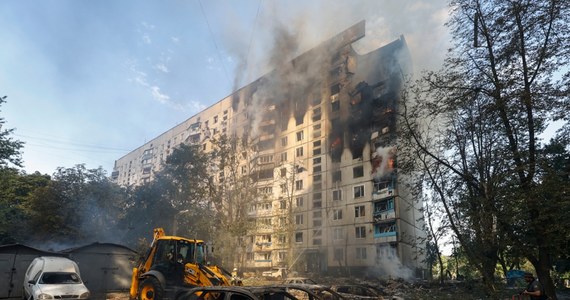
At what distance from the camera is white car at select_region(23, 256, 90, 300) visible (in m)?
12.9

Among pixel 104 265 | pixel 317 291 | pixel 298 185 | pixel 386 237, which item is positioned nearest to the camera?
pixel 317 291

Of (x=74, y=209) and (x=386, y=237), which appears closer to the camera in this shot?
(x=74, y=209)

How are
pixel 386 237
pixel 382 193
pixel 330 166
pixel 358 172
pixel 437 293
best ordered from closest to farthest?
pixel 437 293, pixel 386 237, pixel 382 193, pixel 358 172, pixel 330 166

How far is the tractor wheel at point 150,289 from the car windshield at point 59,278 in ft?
14.2

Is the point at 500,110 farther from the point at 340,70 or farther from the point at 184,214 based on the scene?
the point at 340,70

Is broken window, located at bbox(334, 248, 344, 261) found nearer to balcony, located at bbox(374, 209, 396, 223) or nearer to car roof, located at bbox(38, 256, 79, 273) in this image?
balcony, located at bbox(374, 209, 396, 223)

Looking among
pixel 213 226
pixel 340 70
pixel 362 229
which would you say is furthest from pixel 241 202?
pixel 340 70

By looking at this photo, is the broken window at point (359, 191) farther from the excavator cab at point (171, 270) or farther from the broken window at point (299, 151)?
the excavator cab at point (171, 270)

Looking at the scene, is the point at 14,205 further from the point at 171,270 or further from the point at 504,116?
the point at 504,116

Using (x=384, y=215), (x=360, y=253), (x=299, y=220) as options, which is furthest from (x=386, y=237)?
(x=299, y=220)

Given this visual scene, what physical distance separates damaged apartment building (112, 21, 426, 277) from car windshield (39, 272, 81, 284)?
1026 inches

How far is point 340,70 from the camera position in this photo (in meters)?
55.8

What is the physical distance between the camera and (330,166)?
53531mm

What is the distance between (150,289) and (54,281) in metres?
4.86
